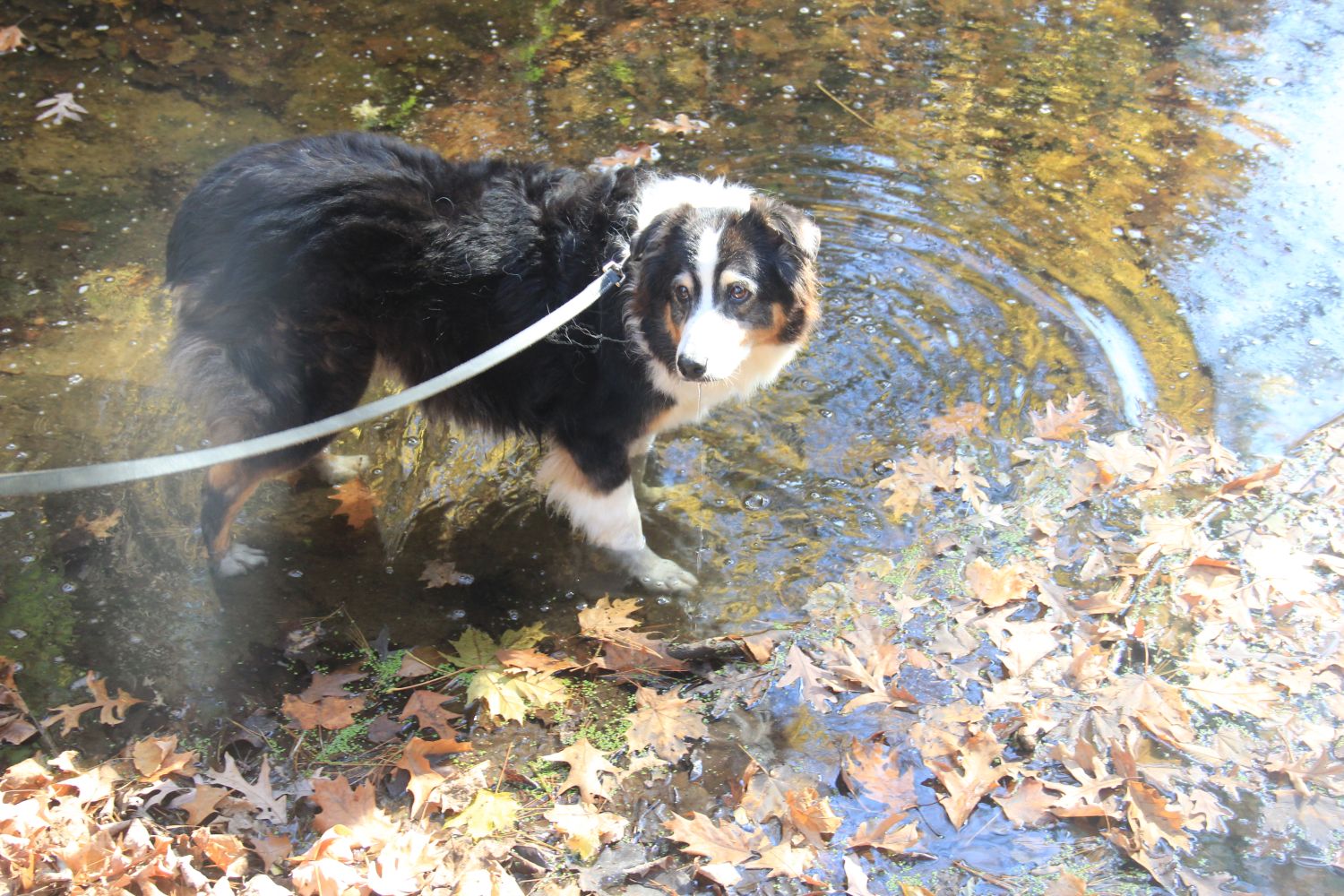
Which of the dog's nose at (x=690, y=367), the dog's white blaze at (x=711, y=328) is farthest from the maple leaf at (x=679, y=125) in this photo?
the dog's nose at (x=690, y=367)

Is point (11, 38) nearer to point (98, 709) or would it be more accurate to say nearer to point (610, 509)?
point (98, 709)

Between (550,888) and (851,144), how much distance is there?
15.8 feet

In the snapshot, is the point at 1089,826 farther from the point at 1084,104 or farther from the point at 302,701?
the point at 1084,104

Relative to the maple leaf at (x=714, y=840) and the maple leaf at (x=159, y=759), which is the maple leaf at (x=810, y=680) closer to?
the maple leaf at (x=714, y=840)

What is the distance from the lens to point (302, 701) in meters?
3.51

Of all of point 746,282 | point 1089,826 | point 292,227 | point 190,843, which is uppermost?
point 292,227

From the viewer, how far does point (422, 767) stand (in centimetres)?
322

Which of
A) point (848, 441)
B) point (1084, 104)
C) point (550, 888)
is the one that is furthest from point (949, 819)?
point (1084, 104)

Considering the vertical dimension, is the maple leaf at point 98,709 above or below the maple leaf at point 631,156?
below

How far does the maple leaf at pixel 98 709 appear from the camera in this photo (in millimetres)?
3344

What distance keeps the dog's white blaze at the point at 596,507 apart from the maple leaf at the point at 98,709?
173 cm

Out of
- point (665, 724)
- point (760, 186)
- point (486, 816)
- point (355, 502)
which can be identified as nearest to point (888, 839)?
point (665, 724)

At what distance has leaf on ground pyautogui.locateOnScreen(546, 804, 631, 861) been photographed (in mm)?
3018

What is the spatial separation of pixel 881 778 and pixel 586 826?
0.94 meters
